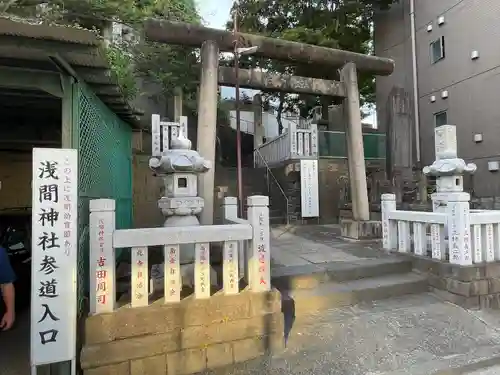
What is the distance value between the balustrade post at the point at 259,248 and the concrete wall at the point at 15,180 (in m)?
7.20

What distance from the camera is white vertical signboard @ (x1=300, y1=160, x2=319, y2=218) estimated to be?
1102 centimetres

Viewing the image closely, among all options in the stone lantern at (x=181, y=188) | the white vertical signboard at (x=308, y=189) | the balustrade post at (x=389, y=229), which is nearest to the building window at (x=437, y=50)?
the white vertical signboard at (x=308, y=189)

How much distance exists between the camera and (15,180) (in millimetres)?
8664

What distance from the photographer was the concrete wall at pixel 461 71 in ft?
38.2

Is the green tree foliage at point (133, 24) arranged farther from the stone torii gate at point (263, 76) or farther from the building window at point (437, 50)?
the building window at point (437, 50)

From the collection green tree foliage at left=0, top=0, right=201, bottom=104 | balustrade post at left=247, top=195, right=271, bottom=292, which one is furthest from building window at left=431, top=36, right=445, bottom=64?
balustrade post at left=247, top=195, right=271, bottom=292

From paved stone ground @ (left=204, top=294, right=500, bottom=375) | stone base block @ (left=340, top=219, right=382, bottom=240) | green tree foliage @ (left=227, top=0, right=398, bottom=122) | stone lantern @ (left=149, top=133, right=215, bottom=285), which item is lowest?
paved stone ground @ (left=204, top=294, right=500, bottom=375)

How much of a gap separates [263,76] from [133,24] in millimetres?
4136

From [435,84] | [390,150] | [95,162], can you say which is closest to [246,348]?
[95,162]

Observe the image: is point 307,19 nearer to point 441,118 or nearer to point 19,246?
point 441,118

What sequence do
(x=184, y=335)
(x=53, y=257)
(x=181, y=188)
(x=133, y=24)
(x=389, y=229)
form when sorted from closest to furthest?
(x=53, y=257) < (x=184, y=335) < (x=181, y=188) < (x=389, y=229) < (x=133, y=24)

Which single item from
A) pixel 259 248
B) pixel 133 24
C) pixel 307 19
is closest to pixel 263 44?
pixel 133 24

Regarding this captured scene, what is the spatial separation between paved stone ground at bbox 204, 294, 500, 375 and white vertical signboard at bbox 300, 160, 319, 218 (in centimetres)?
582

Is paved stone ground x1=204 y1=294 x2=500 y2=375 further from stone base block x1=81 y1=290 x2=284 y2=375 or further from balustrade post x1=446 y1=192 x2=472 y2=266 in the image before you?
balustrade post x1=446 y1=192 x2=472 y2=266
